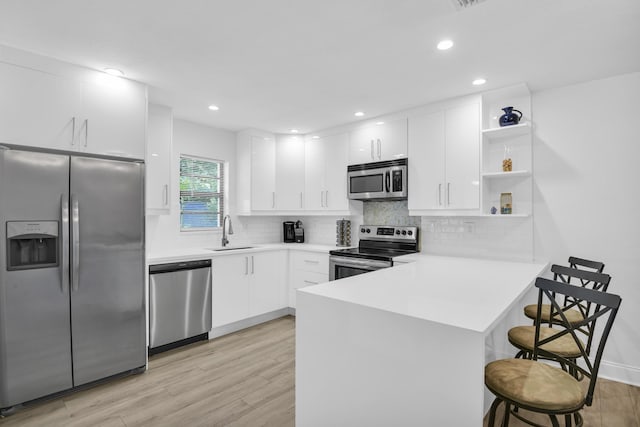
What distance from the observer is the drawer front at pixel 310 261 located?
13.5ft

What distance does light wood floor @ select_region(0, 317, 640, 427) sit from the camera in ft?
7.28

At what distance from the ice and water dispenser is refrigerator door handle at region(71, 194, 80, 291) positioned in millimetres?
99

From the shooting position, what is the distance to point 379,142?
155 inches

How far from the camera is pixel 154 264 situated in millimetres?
3182

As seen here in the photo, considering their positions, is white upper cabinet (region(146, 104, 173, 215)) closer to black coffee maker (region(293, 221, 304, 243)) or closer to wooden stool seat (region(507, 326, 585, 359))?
black coffee maker (region(293, 221, 304, 243))

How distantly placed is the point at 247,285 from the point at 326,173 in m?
1.74

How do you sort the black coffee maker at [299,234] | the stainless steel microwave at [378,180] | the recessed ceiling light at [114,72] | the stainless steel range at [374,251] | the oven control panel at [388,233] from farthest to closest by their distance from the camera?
the black coffee maker at [299,234] → the oven control panel at [388,233] → the stainless steel microwave at [378,180] → the stainless steel range at [374,251] → the recessed ceiling light at [114,72]

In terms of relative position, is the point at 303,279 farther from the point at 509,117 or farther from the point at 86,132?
the point at 509,117

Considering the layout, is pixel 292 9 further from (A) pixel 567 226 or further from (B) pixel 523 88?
(A) pixel 567 226

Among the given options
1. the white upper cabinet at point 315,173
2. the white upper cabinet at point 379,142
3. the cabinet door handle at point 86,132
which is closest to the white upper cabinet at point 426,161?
the white upper cabinet at point 379,142

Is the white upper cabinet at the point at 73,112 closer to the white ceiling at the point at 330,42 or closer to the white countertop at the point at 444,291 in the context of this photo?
the white ceiling at the point at 330,42

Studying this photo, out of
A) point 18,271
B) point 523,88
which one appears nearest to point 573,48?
point 523,88

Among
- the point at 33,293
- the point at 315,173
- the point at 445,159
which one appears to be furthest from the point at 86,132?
the point at 445,159

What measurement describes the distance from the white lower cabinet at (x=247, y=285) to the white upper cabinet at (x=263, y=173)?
0.72 m
